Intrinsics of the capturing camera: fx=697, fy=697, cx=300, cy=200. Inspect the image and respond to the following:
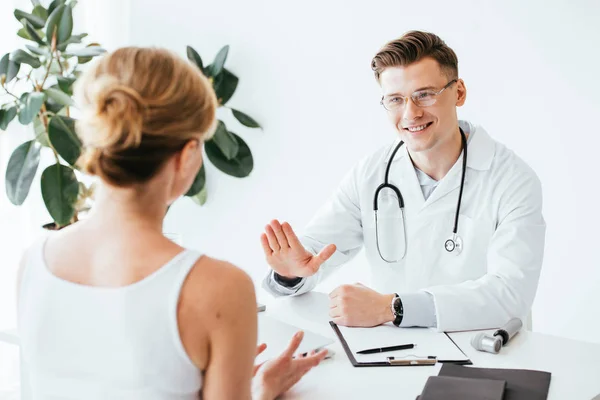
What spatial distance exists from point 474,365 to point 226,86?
2.31 m

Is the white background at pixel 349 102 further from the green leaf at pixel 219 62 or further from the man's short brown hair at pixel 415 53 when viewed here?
the man's short brown hair at pixel 415 53

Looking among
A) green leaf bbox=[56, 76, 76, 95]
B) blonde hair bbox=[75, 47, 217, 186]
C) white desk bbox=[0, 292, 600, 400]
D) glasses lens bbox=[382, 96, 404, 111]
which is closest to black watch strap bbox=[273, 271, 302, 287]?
white desk bbox=[0, 292, 600, 400]

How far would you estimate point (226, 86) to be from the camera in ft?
11.2

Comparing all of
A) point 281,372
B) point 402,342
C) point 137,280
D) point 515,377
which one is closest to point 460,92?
point 402,342

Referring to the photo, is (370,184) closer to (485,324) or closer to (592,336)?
(485,324)

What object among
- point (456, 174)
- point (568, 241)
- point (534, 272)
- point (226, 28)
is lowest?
point (568, 241)

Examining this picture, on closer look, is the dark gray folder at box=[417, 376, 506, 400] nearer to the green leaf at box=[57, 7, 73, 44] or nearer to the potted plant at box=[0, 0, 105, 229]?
the potted plant at box=[0, 0, 105, 229]

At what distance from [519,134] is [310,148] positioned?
1000 mm

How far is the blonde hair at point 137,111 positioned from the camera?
35.9 inches

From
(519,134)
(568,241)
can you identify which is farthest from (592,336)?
(519,134)

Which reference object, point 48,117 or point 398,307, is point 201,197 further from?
point 398,307

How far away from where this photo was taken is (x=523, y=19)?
267 centimetres

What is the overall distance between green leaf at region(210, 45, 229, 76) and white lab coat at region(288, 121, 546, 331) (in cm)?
134

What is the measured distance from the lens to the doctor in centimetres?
181
